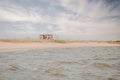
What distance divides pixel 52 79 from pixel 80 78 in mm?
1149

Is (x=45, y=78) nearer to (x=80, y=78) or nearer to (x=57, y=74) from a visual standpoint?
(x=57, y=74)

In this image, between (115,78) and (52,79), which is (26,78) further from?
(115,78)

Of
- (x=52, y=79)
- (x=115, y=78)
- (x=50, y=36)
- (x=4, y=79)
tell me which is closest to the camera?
(x=4, y=79)

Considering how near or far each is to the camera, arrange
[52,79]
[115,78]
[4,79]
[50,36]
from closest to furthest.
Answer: [4,79] < [52,79] < [115,78] < [50,36]

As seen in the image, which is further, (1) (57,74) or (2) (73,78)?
(1) (57,74)

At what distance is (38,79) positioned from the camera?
6324 millimetres

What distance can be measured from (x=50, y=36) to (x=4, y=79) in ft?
130

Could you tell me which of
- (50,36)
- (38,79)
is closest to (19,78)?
(38,79)

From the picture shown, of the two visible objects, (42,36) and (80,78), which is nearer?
(80,78)

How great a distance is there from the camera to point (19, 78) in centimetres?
634

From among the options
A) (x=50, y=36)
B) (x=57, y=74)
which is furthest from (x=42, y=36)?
(x=57, y=74)

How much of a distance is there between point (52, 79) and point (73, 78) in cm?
86

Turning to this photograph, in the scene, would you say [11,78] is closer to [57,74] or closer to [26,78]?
[26,78]

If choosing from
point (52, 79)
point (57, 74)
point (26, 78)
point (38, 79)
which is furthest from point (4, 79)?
point (57, 74)
